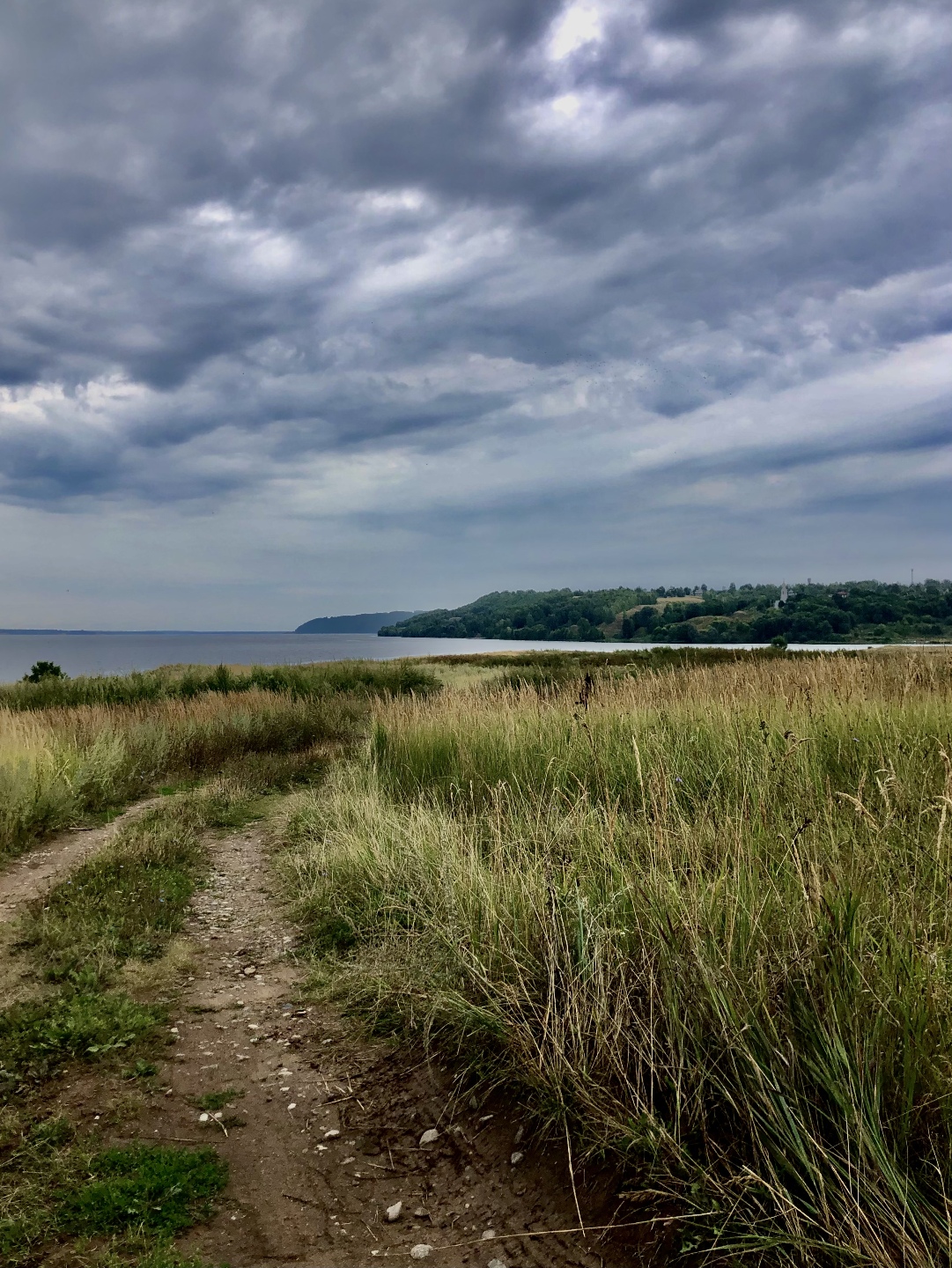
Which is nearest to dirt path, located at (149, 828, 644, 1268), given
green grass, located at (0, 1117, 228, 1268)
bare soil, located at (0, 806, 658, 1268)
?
bare soil, located at (0, 806, 658, 1268)

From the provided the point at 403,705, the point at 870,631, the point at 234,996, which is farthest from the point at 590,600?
the point at 234,996

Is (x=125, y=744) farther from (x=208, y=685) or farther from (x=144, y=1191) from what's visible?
(x=208, y=685)

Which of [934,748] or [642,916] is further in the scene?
[934,748]

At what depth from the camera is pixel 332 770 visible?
1208cm

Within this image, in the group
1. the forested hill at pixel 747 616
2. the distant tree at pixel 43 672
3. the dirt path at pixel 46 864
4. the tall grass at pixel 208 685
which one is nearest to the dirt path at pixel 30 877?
the dirt path at pixel 46 864

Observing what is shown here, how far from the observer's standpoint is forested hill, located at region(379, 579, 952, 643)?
68.9 meters

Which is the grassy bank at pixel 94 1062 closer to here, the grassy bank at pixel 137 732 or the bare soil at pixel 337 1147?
the bare soil at pixel 337 1147

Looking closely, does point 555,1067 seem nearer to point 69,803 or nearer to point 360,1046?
point 360,1046

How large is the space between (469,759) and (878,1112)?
21.5 ft

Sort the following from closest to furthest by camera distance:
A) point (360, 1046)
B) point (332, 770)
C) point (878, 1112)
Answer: point (878, 1112), point (360, 1046), point (332, 770)

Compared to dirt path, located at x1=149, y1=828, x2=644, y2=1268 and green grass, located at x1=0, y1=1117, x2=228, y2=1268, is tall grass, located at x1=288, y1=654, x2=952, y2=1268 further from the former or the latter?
Result: green grass, located at x1=0, y1=1117, x2=228, y2=1268

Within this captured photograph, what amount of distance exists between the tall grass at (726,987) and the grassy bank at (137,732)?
5.07 metres

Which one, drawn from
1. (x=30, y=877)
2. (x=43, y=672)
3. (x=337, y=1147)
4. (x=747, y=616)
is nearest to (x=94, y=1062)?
(x=337, y=1147)

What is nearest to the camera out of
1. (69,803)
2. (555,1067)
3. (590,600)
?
(555,1067)
